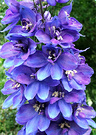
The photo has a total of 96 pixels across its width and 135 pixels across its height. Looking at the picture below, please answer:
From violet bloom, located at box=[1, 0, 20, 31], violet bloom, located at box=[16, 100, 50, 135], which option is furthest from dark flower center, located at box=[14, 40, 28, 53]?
violet bloom, located at box=[16, 100, 50, 135]

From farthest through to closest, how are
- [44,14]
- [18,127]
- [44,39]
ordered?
[18,127], [44,14], [44,39]

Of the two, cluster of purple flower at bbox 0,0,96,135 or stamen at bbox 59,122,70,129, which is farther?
stamen at bbox 59,122,70,129

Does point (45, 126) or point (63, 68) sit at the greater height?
point (63, 68)

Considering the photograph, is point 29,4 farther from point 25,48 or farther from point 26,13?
point 25,48

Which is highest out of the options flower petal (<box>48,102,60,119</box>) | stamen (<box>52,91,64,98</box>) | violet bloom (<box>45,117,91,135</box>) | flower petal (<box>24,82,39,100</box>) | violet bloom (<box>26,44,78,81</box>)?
violet bloom (<box>26,44,78,81</box>)

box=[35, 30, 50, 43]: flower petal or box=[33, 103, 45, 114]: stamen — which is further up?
box=[35, 30, 50, 43]: flower petal

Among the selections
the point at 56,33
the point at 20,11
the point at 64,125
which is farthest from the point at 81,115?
the point at 20,11

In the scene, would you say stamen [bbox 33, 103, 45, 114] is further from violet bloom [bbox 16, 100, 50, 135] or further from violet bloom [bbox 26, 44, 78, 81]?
violet bloom [bbox 26, 44, 78, 81]

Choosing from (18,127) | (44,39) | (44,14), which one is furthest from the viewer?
(18,127)

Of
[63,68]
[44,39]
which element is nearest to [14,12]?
[44,39]
